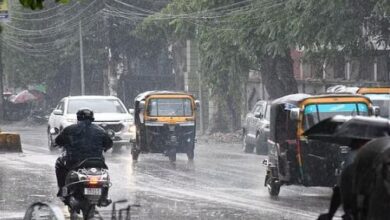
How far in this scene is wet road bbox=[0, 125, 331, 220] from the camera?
18.6 meters

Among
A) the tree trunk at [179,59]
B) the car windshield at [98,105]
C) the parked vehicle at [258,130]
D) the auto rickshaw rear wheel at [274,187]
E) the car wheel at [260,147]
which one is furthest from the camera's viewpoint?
the tree trunk at [179,59]

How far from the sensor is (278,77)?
46094mm

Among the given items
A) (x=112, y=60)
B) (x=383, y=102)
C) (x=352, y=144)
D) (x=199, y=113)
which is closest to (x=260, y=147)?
(x=383, y=102)

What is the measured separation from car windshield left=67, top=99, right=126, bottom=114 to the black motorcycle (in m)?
19.5

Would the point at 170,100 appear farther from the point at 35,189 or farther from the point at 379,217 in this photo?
the point at 379,217

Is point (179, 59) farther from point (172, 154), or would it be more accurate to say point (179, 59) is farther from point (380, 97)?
point (380, 97)

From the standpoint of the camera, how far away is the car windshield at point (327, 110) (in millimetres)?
20938

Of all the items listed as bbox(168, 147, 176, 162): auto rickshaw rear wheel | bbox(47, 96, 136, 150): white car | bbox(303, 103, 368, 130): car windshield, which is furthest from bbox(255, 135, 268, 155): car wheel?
bbox(303, 103, 368, 130): car windshield

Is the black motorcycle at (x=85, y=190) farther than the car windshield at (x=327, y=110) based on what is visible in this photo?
No

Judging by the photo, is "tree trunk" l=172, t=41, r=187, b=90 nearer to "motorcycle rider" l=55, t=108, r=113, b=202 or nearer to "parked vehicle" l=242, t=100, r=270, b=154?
"parked vehicle" l=242, t=100, r=270, b=154

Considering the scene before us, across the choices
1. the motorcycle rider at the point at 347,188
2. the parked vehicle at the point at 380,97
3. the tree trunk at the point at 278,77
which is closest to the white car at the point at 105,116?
the parked vehicle at the point at 380,97

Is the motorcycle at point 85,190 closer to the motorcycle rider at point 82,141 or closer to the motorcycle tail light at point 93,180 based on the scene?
the motorcycle tail light at point 93,180

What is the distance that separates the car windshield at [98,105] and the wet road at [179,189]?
2.34 meters

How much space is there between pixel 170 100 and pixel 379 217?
25.8 metres
